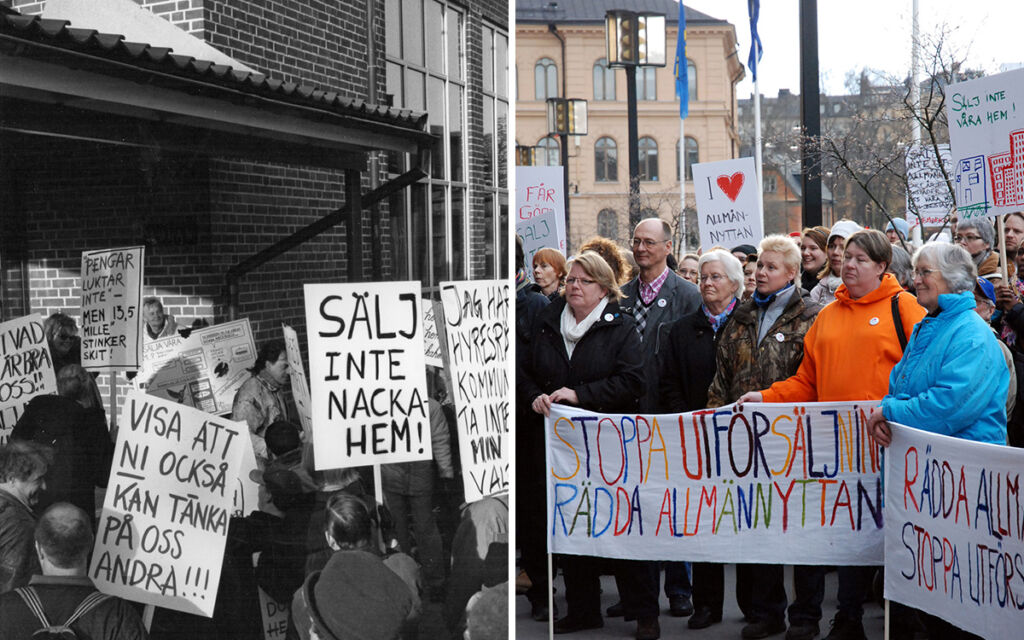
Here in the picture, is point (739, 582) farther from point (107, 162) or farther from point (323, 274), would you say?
point (107, 162)

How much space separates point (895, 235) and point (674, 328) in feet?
14.7

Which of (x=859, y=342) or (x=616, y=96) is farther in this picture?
(x=616, y=96)

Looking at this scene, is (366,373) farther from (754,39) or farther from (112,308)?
(754,39)

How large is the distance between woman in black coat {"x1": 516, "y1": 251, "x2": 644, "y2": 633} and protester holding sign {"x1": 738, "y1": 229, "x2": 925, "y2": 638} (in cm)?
64

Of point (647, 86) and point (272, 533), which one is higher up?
point (647, 86)

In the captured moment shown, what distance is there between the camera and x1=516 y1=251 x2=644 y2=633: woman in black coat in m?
5.54

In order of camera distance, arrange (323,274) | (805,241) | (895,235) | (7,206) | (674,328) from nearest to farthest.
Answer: (7,206), (323,274), (674,328), (805,241), (895,235)

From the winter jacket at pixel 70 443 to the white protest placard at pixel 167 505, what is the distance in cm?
Answer: 5

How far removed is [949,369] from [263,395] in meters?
2.73

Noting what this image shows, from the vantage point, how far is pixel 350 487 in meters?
3.96

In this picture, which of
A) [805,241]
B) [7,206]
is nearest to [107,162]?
[7,206]

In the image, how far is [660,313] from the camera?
6.48 meters

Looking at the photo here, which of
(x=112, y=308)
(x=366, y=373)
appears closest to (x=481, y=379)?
(x=366, y=373)

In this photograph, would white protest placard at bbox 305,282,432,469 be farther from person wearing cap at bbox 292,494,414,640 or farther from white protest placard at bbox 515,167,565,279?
white protest placard at bbox 515,167,565,279
